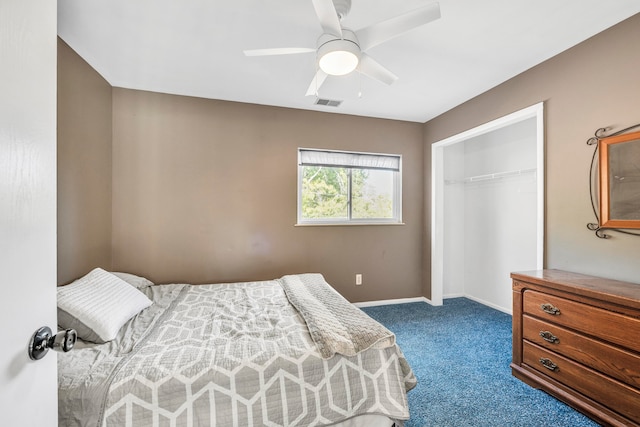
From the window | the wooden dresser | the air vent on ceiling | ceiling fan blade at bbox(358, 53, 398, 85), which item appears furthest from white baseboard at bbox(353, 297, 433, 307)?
ceiling fan blade at bbox(358, 53, 398, 85)

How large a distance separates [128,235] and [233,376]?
236cm

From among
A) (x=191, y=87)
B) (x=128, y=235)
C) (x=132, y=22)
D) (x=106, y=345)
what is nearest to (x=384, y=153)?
(x=191, y=87)

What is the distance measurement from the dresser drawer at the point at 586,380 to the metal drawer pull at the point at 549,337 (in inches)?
3.3

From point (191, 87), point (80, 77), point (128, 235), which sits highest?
point (191, 87)

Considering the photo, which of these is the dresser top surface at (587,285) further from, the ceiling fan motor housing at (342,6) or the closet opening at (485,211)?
the ceiling fan motor housing at (342,6)

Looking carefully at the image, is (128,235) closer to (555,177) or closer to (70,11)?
(70,11)

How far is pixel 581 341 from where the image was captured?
1.81 metres

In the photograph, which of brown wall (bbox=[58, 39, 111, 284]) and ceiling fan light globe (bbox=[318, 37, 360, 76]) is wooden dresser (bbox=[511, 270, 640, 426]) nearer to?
ceiling fan light globe (bbox=[318, 37, 360, 76])

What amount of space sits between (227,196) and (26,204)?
2624 millimetres

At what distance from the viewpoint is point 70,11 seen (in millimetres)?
1839

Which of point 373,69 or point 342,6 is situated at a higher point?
point 342,6

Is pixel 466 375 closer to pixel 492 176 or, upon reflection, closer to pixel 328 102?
pixel 492 176

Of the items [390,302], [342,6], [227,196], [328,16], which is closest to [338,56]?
[328,16]

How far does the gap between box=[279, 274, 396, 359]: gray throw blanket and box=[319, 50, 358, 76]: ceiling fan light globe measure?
1.55 meters
